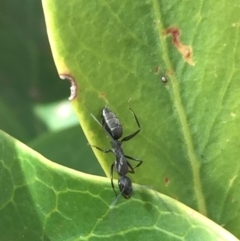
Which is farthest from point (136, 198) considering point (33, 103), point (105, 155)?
point (33, 103)

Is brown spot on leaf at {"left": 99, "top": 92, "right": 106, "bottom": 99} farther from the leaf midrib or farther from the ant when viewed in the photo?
the leaf midrib

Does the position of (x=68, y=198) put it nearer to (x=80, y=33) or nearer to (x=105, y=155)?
(x=105, y=155)

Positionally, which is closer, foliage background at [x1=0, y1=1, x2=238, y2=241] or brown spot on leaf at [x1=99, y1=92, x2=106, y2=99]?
brown spot on leaf at [x1=99, y1=92, x2=106, y2=99]

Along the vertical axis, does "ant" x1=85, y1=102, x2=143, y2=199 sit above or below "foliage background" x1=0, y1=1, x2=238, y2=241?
above

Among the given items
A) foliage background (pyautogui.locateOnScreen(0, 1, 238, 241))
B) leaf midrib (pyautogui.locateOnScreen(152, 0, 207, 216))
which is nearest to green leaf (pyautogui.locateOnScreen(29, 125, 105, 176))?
foliage background (pyautogui.locateOnScreen(0, 1, 238, 241))

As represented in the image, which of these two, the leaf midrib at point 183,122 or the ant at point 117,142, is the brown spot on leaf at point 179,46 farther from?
the ant at point 117,142

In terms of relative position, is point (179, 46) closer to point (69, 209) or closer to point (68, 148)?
point (69, 209)

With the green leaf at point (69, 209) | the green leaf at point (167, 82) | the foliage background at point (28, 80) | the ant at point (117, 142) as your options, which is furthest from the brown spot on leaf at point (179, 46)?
the foliage background at point (28, 80)
